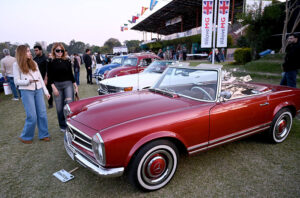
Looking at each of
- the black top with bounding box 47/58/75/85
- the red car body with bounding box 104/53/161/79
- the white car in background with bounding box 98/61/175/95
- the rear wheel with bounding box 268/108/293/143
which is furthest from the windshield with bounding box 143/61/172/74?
the rear wheel with bounding box 268/108/293/143

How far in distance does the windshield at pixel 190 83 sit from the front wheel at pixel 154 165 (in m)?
0.99

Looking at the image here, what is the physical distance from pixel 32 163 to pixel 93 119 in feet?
5.43

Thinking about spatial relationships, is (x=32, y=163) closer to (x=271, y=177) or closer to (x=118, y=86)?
(x=118, y=86)

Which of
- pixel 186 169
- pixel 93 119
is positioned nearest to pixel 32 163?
pixel 93 119

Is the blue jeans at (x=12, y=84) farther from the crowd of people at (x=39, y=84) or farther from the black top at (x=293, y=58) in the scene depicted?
the black top at (x=293, y=58)

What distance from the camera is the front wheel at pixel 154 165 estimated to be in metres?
2.22

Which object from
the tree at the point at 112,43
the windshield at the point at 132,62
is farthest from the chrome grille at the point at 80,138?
the tree at the point at 112,43

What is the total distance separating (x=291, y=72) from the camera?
17.0 feet

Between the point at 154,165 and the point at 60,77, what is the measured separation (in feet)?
9.10

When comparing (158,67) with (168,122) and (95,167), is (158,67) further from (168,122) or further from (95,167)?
(95,167)

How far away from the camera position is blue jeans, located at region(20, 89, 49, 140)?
3.56m

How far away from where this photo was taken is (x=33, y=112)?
3.63 metres

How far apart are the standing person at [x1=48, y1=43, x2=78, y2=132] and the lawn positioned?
95cm

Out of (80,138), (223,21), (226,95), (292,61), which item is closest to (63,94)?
(80,138)
